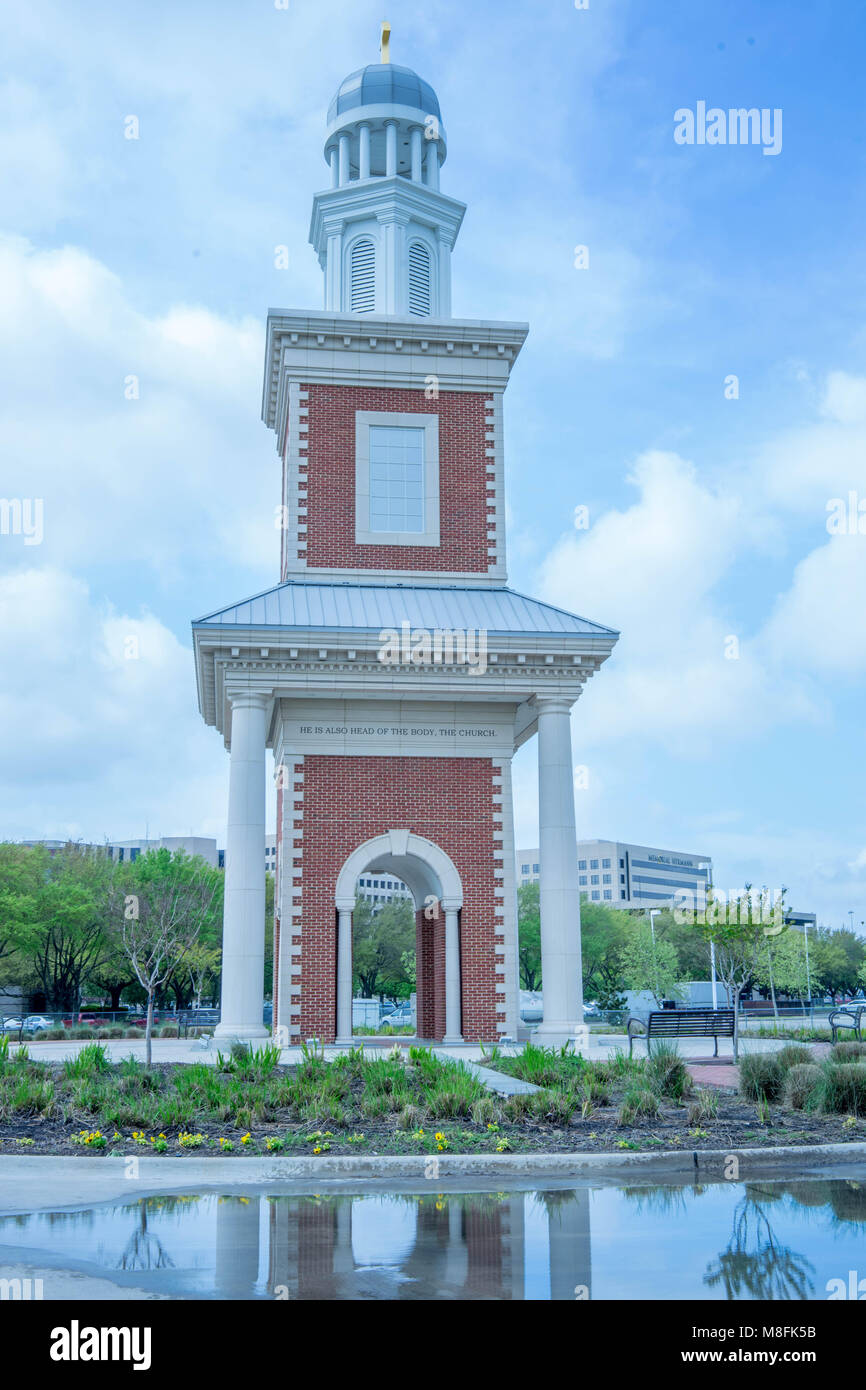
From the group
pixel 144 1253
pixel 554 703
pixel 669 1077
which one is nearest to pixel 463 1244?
pixel 144 1253

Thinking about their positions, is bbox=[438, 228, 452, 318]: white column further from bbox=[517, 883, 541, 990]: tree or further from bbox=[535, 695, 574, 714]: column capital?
bbox=[517, 883, 541, 990]: tree

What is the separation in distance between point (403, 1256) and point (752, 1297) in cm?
205

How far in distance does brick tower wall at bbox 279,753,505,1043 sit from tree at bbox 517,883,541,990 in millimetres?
48505

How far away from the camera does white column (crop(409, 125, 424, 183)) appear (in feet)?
93.7

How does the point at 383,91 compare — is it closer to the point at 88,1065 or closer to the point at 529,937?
the point at 88,1065

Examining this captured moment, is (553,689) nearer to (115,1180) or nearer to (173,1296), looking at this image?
(115,1180)

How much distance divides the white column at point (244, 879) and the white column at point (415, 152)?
1400 centimetres

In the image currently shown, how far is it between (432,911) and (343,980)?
103 inches

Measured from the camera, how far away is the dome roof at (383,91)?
93.9 ft

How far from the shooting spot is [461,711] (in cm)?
2405

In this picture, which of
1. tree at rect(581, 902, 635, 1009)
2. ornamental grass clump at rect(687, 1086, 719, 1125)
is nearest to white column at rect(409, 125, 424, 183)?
ornamental grass clump at rect(687, 1086, 719, 1125)

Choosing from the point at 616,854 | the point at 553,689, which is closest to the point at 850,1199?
the point at 553,689

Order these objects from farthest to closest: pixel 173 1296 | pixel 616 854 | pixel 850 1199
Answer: pixel 616 854 → pixel 850 1199 → pixel 173 1296

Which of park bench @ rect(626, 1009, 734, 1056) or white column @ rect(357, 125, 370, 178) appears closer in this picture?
park bench @ rect(626, 1009, 734, 1056)
